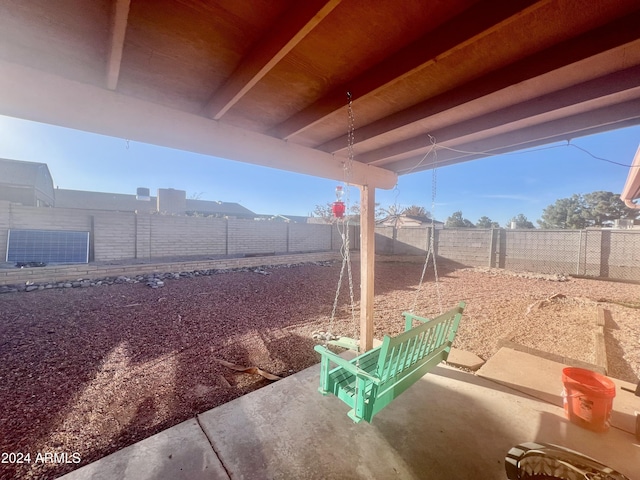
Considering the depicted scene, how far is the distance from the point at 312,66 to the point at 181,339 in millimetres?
3380

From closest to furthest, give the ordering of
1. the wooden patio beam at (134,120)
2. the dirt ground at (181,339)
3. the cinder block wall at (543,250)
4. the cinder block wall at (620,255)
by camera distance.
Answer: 1. the wooden patio beam at (134,120)
2. the dirt ground at (181,339)
3. the cinder block wall at (620,255)
4. the cinder block wall at (543,250)

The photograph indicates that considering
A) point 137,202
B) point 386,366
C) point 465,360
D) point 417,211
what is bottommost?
point 465,360

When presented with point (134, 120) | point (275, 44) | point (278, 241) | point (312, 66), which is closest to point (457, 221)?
point (278, 241)

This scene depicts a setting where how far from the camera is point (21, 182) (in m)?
10.9

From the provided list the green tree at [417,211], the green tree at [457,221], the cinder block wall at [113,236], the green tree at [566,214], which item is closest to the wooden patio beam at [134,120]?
the cinder block wall at [113,236]

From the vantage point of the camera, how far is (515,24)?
111cm

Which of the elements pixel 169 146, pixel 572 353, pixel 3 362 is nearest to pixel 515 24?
pixel 169 146

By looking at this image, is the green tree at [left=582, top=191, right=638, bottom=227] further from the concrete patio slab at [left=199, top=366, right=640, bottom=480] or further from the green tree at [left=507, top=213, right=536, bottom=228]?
the concrete patio slab at [left=199, top=366, right=640, bottom=480]

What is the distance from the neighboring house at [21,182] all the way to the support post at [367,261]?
14346mm

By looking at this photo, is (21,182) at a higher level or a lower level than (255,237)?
higher

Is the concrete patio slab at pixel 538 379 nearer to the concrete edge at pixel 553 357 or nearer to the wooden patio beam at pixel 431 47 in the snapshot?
the concrete edge at pixel 553 357

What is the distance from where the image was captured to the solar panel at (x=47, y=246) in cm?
571

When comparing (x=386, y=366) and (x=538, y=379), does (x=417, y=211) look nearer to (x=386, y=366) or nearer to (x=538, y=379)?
(x=538, y=379)

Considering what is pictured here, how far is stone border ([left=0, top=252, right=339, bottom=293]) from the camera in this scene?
505cm
